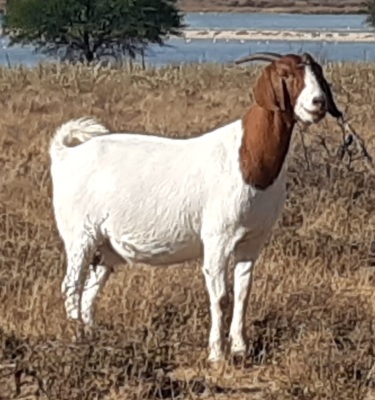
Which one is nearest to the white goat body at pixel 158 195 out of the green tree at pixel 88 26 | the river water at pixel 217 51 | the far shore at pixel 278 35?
the river water at pixel 217 51

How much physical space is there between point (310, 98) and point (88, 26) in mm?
30468

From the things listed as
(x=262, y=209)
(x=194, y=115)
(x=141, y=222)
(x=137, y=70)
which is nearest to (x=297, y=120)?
(x=262, y=209)

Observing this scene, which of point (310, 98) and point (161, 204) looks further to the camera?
point (161, 204)

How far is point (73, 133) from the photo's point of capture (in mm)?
8852

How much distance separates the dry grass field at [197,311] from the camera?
7457 millimetres

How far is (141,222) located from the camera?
27.1 ft

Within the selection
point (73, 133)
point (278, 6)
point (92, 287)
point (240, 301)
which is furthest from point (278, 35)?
point (240, 301)

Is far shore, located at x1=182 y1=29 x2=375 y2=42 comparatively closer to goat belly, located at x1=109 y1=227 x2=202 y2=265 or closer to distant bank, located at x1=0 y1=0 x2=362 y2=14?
distant bank, located at x1=0 y1=0 x2=362 y2=14

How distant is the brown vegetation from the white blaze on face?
7361 cm

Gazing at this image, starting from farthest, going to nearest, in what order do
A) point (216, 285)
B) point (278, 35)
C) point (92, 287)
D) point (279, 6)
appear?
point (279, 6)
point (278, 35)
point (92, 287)
point (216, 285)

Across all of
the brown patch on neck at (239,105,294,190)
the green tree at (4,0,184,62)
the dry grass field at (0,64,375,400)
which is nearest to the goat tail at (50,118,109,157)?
the dry grass field at (0,64,375,400)

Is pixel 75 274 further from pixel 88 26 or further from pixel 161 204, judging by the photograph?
pixel 88 26

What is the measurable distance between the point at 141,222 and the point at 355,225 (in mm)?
4283

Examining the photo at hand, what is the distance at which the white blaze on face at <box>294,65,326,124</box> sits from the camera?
779cm
